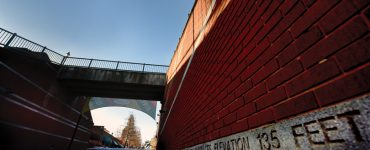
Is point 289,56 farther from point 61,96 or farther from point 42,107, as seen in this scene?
point 61,96

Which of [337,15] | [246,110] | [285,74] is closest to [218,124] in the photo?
[246,110]

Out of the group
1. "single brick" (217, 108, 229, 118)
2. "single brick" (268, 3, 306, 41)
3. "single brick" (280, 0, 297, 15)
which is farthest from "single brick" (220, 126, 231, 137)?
"single brick" (280, 0, 297, 15)

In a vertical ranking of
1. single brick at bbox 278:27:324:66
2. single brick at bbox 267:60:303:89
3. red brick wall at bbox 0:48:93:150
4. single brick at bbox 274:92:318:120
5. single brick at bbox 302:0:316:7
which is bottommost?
single brick at bbox 274:92:318:120

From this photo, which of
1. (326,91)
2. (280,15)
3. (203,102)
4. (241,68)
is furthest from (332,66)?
(203,102)

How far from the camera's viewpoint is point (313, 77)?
1034mm

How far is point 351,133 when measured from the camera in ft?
2.56

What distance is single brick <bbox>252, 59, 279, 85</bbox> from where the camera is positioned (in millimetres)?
1418

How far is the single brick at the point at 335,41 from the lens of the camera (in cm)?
84

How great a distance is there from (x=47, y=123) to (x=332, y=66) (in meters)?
16.9

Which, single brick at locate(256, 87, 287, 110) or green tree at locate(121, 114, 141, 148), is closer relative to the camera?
single brick at locate(256, 87, 287, 110)

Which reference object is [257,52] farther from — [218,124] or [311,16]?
[218,124]

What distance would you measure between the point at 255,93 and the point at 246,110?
219mm

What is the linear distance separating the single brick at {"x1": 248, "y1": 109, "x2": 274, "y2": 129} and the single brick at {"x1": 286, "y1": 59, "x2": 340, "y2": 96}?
10.0 inches

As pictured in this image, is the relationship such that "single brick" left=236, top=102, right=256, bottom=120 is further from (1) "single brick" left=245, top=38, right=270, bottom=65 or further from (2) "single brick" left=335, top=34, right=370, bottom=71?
(2) "single brick" left=335, top=34, right=370, bottom=71
